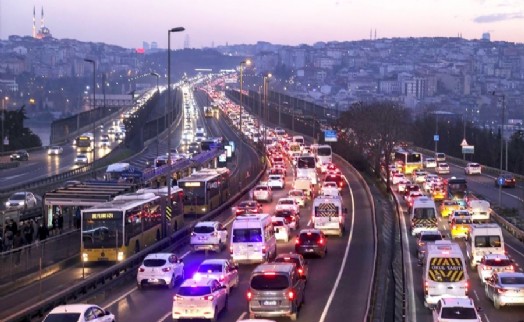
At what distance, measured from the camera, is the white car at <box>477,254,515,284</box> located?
2803cm

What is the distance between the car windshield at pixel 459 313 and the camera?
65.1ft

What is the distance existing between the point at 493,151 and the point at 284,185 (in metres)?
39.8

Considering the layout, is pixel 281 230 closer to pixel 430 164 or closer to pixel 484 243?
pixel 484 243

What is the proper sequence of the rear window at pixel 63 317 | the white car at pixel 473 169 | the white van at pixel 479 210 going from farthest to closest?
the white car at pixel 473 169 → the white van at pixel 479 210 → the rear window at pixel 63 317

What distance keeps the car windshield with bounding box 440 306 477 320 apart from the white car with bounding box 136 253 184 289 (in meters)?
10.1

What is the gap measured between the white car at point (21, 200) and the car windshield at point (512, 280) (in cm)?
2752

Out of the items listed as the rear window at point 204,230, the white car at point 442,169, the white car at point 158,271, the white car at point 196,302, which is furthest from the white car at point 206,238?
the white car at point 442,169

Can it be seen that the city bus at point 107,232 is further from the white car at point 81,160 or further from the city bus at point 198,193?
the white car at point 81,160

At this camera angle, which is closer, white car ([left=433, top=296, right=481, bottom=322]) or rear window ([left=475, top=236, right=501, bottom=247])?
white car ([left=433, top=296, right=481, bottom=322])

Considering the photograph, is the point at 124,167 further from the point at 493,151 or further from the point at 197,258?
the point at 493,151

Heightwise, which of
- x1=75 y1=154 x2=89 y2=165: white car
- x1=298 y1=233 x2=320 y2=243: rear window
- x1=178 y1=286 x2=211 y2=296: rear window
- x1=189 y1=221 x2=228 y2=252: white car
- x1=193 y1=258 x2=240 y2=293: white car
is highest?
x1=178 y1=286 x2=211 y2=296: rear window

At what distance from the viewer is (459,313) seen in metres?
20.0

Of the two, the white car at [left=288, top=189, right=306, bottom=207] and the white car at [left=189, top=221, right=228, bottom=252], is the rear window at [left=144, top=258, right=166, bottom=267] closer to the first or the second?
the white car at [left=189, top=221, right=228, bottom=252]

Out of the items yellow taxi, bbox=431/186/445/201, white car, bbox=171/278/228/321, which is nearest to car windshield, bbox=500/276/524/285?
white car, bbox=171/278/228/321
